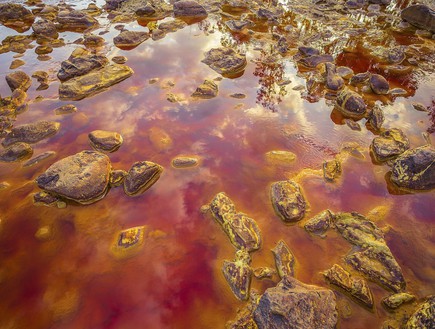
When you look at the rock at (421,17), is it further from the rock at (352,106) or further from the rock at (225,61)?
the rock at (225,61)

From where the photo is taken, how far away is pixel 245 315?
3.76m

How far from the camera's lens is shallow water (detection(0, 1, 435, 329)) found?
158 inches

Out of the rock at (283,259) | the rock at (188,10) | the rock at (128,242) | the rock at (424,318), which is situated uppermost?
the rock at (188,10)

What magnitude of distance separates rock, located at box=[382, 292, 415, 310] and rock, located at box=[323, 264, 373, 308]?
0.69 feet

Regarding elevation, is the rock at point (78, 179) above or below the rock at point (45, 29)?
below

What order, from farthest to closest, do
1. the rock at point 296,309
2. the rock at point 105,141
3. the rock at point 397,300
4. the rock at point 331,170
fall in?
the rock at point 105,141, the rock at point 331,170, the rock at point 397,300, the rock at point 296,309

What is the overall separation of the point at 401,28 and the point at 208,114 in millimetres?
10893

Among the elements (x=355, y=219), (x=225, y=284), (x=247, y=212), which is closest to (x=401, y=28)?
(x=355, y=219)

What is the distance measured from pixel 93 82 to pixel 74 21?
614 cm

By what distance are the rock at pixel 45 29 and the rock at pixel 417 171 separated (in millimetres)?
13281

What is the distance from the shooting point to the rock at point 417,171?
5.41 meters

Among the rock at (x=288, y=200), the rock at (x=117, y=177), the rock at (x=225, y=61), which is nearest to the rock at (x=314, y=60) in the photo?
the rock at (x=225, y=61)

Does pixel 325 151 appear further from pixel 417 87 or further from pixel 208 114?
pixel 417 87

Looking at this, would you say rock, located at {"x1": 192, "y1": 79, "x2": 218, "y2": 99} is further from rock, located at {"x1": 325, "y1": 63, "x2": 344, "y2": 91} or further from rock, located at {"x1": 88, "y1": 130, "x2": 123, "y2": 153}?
rock, located at {"x1": 325, "y1": 63, "x2": 344, "y2": 91}
